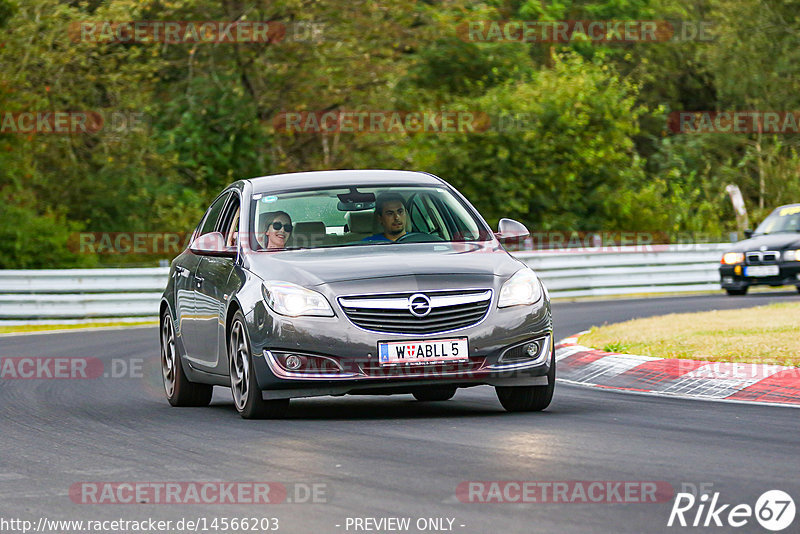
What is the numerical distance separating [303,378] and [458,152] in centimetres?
2820

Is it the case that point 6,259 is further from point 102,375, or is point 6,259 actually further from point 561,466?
point 561,466

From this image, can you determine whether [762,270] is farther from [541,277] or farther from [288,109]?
[288,109]

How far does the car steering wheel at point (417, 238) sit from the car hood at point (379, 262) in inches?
5.7

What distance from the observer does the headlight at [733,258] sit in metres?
27.6

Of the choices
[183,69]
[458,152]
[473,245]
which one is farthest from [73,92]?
[473,245]

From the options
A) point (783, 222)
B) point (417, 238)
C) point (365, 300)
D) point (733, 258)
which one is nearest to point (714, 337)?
point (417, 238)

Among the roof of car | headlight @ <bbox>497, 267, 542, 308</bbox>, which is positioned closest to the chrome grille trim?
headlight @ <bbox>497, 267, 542, 308</bbox>

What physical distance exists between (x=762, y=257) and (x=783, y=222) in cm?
135

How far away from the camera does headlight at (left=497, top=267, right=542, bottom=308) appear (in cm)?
1016

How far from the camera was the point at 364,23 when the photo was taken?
38312 millimetres

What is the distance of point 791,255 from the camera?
89.1 feet

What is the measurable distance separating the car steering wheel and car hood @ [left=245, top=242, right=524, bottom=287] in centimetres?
15

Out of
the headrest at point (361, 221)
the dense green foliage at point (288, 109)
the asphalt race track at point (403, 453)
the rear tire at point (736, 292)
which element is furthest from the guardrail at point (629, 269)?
the headrest at point (361, 221)

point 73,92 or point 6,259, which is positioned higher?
point 73,92
